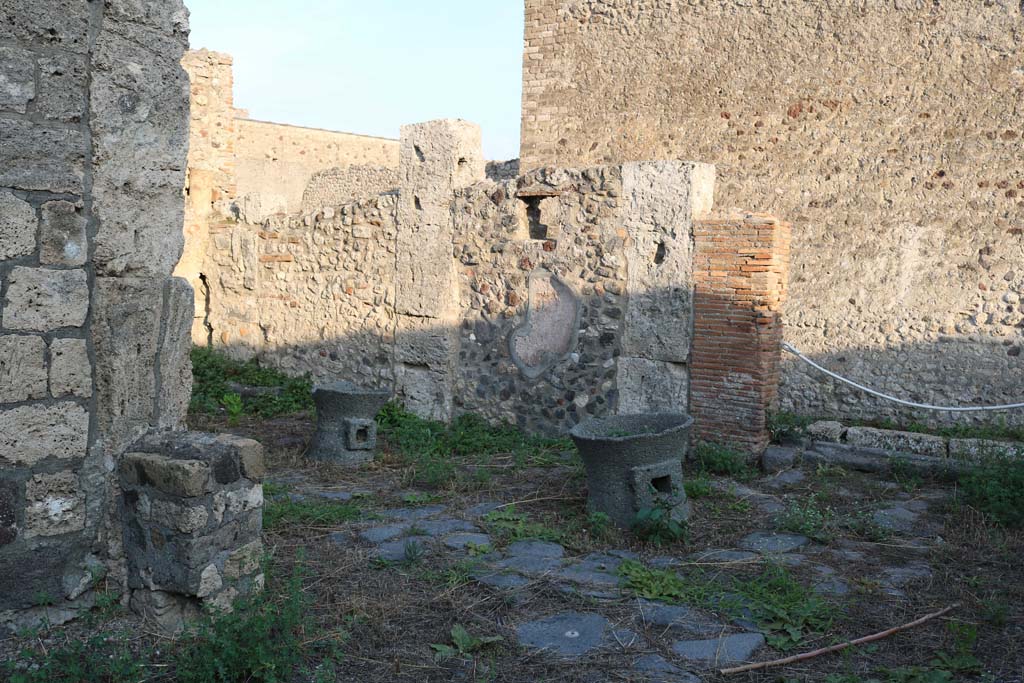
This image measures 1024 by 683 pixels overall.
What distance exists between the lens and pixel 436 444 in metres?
6.85

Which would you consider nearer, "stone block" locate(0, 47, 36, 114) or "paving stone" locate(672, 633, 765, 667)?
"stone block" locate(0, 47, 36, 114)

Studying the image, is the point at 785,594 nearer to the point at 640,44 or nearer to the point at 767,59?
the point at 767,59

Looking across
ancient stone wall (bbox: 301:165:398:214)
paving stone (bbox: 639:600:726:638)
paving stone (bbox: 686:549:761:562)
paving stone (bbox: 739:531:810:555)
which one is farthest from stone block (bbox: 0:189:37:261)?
ancient stone wall (bbox: 301:165:398:214)

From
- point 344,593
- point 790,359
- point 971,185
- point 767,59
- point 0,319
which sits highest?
point 767,59

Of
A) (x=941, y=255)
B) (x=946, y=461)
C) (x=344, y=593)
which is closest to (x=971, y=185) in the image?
(x=941, y=255)

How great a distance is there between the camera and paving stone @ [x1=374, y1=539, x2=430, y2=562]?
4.32 m

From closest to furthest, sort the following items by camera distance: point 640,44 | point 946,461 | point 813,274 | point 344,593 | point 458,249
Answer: point 344,593
point 946,461
point 458,249
point 813,274
point 640,44

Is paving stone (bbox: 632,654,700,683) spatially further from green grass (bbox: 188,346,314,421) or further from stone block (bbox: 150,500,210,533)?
green grass (bbox: 188,346,314,421)

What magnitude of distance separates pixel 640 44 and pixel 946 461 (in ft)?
19.8

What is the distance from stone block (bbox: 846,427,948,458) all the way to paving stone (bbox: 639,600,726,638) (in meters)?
3.01

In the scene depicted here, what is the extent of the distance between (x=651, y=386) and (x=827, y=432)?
131 centimetres

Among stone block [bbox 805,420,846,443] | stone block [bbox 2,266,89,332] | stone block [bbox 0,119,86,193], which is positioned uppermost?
stone block [bbox 0,119,86,193]

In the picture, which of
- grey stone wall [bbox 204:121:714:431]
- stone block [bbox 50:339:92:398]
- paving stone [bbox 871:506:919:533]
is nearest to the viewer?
stone block [bbox 50:339:92:398]

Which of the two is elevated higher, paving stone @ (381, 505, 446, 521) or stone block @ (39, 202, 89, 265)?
stone block @ (39, 202, 89, 265)
